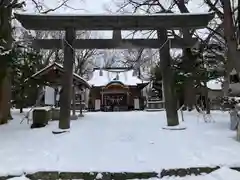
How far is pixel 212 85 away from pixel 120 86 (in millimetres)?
19994

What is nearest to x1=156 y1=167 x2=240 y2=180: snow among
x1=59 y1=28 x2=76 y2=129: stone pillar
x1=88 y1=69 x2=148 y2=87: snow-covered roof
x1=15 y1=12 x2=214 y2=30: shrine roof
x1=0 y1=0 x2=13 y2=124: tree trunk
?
x1=59 y1=28 x2=76 y2=129: stone pillar

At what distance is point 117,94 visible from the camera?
37.1 meters

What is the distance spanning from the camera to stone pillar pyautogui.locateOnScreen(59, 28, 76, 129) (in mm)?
11523

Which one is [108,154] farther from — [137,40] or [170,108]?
[137,40]

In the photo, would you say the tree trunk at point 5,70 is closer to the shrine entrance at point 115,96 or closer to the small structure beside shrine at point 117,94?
the shrine entrance at point 115,96

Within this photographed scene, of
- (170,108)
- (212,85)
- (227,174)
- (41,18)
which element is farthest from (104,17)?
(212,85)

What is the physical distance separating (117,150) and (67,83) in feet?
12.6

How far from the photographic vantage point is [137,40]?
1198cm

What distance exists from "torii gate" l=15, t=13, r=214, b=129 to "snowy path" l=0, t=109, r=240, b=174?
4.63 ft

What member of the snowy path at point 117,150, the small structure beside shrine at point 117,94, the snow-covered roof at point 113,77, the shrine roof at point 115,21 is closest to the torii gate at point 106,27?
the shrine roof at point 115,21

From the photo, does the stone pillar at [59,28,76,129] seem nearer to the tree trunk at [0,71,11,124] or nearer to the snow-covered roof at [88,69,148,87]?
the tree trunk at [0,71,11,124]

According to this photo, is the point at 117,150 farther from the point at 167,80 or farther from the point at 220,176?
the point at 167,80

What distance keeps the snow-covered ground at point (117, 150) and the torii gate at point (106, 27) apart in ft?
4.74

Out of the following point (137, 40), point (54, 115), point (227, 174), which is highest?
point (137, 40)
